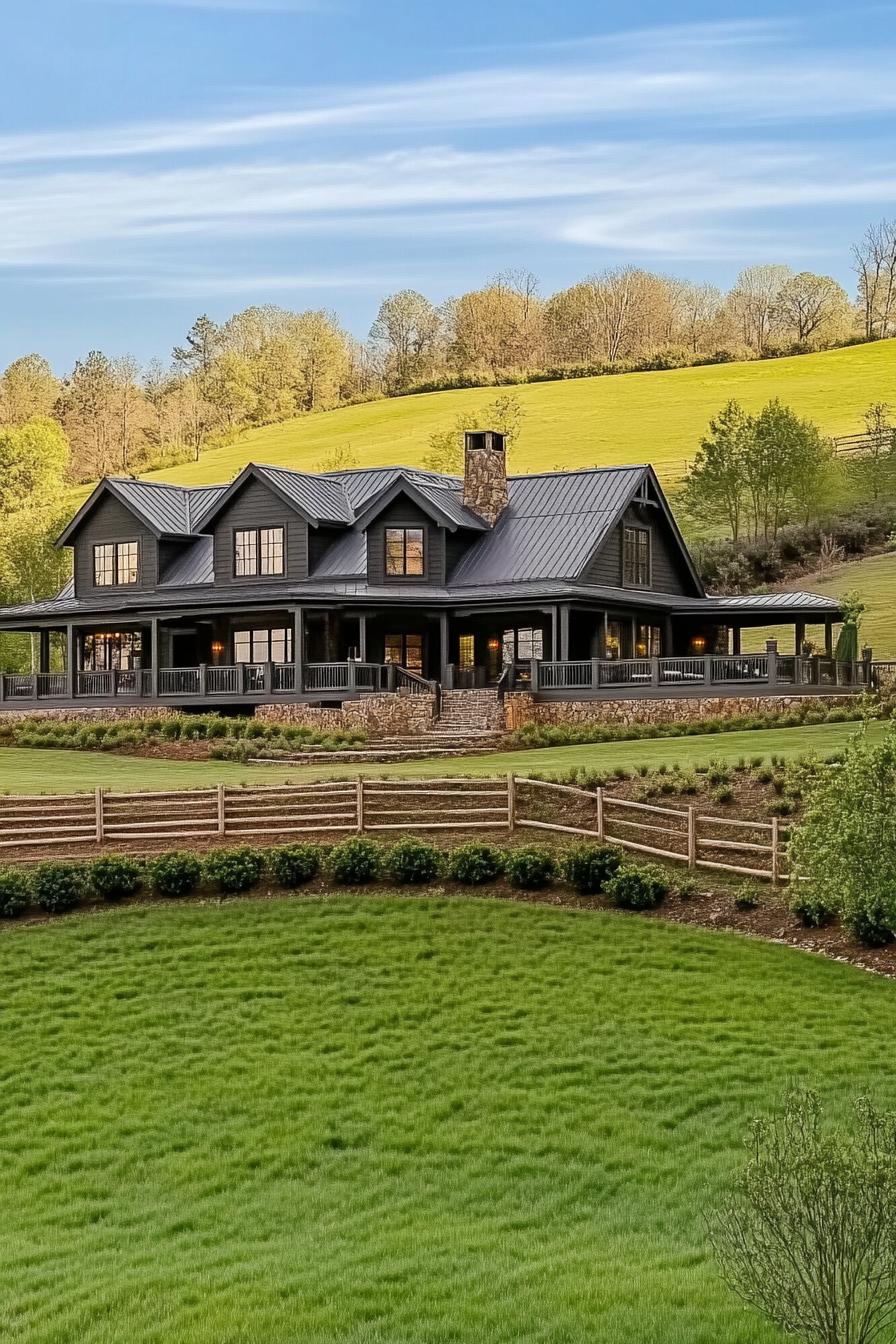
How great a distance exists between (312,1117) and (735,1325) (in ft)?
19.2

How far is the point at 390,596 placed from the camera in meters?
43.3

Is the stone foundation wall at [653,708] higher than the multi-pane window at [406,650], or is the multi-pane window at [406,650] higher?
the multi-pane window at [406,650]

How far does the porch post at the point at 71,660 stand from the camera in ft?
154

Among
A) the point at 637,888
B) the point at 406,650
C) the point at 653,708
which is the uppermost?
the point at 406,650

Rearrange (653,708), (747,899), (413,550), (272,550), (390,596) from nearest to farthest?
1. (747,899)
2. (653,708)
3. (390,596)
4. (413,550)
5. (272,550)

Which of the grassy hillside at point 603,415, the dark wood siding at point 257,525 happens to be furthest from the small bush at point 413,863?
the grassy hillside at point 603,415

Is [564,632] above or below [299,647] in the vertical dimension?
above

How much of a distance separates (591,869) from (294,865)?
4.08 m

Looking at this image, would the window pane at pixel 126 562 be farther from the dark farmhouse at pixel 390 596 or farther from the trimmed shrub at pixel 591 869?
the trimmed shrub at pixel 591 869

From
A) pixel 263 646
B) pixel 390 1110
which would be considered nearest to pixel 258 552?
pixel 263 646

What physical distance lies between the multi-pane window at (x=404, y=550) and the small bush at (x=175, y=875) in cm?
2344

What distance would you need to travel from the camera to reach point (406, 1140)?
14.4 metres

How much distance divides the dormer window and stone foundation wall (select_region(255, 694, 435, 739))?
7769 mm

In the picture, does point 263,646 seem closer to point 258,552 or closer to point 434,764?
point 258,552
